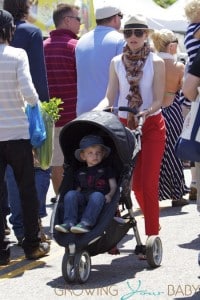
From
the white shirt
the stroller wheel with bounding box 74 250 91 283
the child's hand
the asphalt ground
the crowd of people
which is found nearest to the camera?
the asphalt ground

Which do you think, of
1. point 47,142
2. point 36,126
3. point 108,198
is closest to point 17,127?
point 36,126

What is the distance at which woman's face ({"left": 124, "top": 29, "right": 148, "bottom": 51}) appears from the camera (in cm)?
689

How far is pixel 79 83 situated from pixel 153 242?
207 cm

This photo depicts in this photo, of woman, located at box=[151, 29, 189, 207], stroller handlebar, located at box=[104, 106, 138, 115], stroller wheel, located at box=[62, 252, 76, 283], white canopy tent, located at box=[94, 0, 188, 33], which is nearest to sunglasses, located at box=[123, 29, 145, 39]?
stroller handlebar, located at box=[104, 106, 138, 115]

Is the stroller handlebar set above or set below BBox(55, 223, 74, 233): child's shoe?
above

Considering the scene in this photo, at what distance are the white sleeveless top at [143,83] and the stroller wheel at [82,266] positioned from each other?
141cm

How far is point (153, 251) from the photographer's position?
654 cm

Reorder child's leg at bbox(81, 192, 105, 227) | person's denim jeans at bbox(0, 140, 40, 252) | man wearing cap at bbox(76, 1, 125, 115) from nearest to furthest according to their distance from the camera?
child's leg at bbox(81, 192, 105, 227), person's denim jeans at bbox(0, 140, 40, 252), man wearing cap at bbox(76, 1, 125, 115)

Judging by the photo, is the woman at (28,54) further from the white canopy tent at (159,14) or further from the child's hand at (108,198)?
the white canopy tent at (159,14)

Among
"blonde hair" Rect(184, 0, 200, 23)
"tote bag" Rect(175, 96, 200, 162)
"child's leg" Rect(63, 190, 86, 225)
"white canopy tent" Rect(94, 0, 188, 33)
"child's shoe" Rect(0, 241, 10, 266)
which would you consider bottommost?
"white canopy tent" Rect(94, 0, 188, 33)

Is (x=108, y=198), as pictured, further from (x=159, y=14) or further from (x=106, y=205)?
(x=159, y=14)

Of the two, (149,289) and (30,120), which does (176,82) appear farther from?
(149,289)

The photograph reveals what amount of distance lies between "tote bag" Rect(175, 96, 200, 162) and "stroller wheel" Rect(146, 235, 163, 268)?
1.00m

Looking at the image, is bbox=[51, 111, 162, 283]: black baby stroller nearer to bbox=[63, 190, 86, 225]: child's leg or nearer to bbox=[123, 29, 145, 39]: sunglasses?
bbox=[63, 190, 86, 225]: child's leg
